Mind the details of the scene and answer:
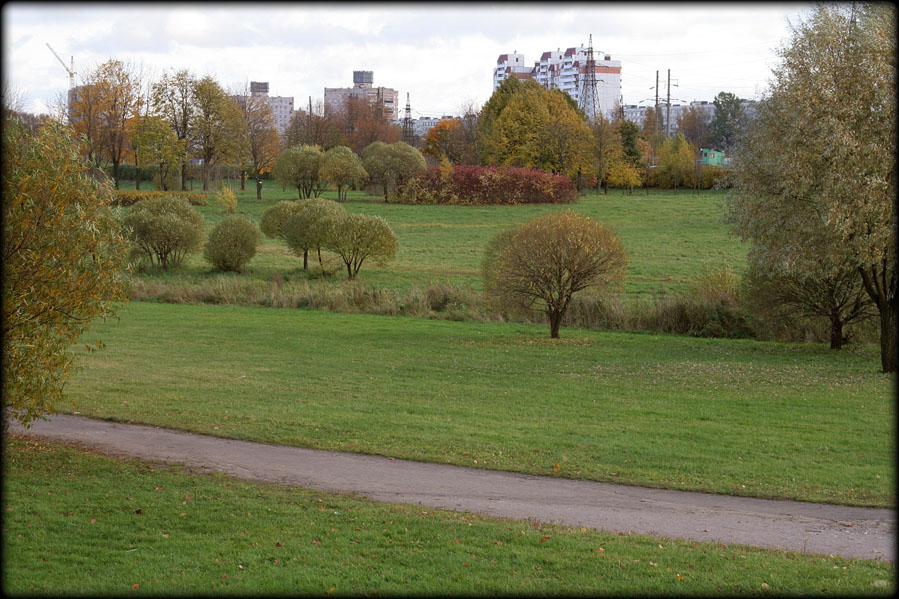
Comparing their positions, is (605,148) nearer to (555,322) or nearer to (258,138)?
(258,138)

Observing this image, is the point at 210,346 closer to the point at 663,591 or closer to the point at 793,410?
the point at 793,410

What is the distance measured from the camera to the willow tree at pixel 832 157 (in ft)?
56.7

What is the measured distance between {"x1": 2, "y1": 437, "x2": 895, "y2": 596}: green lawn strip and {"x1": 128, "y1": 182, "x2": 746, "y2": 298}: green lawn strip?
22.2 m

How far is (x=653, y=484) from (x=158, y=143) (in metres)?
63.2

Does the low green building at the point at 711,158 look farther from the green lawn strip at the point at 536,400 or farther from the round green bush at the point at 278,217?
the green lawn strip at the point at 536,400

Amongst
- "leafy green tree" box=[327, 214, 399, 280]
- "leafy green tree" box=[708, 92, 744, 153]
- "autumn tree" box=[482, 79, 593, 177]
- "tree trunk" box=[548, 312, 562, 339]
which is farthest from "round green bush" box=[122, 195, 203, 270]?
"leafy green tree" box=[708, 92, 744, 153]

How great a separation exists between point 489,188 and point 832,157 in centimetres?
5264

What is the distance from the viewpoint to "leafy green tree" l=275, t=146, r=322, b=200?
6538cm

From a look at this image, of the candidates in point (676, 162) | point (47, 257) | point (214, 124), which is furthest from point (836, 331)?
point (676, 162)

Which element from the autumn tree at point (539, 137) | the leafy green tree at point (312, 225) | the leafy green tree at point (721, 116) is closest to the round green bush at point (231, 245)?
the leafy green tree at point (312, 225)

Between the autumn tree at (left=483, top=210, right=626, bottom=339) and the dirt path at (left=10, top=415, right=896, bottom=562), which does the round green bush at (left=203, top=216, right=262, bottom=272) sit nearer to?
the autumn tree at (left=483, top=210, right=626, bottom=339)

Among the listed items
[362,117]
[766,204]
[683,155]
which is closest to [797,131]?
[766,204]

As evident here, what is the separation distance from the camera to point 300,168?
2591 inches

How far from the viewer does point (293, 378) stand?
1889 centimetres
